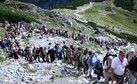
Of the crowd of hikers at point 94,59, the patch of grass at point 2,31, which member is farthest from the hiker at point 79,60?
the patch of grass at point 2,31

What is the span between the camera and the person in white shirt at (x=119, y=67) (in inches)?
698

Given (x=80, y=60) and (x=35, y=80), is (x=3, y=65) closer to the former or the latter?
(x=35, y=80)

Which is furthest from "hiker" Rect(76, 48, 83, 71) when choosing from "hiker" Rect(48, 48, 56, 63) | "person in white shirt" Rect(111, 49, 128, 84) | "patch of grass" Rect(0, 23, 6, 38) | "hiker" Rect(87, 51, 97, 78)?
"patch of grass" Rect(0, 23, 6, 38)

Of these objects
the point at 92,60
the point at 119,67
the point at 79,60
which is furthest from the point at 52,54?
the point at 119,67

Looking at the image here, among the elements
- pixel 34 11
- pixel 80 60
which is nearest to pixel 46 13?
pixel 34 11

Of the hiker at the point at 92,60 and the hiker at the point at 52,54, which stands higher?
the hiker at the point at 92,60

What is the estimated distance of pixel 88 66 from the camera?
28.3 meters

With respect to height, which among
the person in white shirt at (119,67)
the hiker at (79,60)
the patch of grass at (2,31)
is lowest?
the patch of grass at (2,31)

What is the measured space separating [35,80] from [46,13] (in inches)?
3327

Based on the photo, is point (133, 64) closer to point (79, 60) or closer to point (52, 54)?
point (79, 60)

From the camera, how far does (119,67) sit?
1788 centimetres

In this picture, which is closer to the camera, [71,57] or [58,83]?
[58,83]

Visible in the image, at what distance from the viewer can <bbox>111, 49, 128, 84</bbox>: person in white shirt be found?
58.1 ft

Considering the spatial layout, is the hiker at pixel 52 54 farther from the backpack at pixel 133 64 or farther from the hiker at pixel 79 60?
the backpack at pixel 133 64
